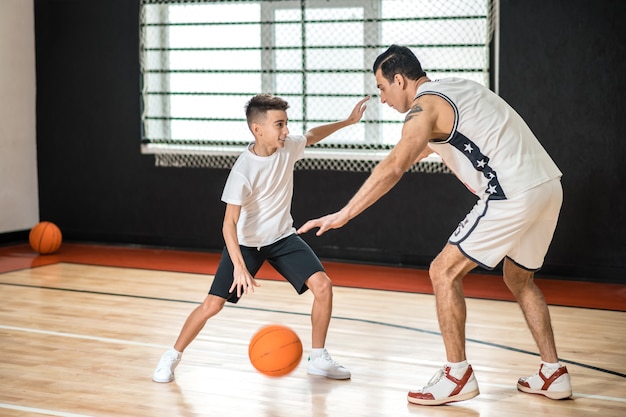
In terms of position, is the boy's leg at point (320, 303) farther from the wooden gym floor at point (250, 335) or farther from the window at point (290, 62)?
the window at point (290, 62)

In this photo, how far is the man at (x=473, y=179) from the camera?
395 cm

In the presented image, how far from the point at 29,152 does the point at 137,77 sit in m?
1.53

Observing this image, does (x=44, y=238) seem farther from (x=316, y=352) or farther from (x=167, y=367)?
(x=316, y=352)

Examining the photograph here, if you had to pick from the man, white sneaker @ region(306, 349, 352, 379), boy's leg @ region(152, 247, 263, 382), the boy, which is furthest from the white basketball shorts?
boy's leg @ region(152, 247, 263, 382)

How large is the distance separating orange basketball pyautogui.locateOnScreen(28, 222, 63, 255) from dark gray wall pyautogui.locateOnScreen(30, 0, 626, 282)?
86cm

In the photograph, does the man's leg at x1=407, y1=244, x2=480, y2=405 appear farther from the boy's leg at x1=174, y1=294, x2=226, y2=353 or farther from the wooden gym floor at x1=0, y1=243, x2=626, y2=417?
the boy's leg at x1=174, y1=294, x2=226, y2=353

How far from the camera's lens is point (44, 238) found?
8305mm

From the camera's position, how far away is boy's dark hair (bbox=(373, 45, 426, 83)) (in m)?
4.08

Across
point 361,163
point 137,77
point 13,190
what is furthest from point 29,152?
point 361,163

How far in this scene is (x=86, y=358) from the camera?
4973mm

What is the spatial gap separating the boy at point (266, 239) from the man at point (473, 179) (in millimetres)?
634

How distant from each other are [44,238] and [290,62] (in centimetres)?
283

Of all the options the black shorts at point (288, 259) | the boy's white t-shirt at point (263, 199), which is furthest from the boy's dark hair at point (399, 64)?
the black shorts at point (288, 259)

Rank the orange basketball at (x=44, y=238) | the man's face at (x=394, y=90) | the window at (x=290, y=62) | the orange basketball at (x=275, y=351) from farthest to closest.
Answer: the orange basketball at (x=44, y=238)
the window at (x=290, y=62)
the orange basketball at (x=275, y=351)
the man's face at (x=394, y=90)
